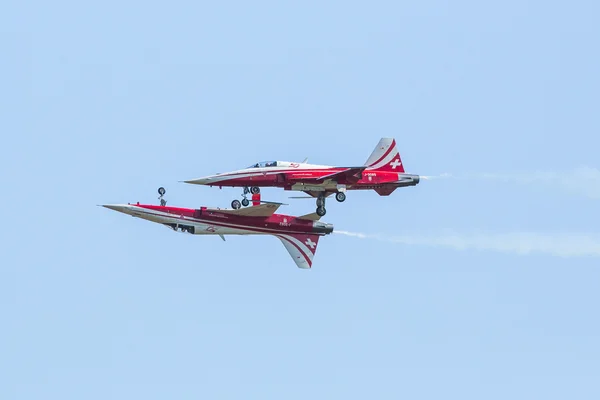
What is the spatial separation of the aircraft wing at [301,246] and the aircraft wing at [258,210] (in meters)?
1.79

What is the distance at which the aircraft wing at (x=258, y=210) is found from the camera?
61.8m

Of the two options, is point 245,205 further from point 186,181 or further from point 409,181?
point 409,181

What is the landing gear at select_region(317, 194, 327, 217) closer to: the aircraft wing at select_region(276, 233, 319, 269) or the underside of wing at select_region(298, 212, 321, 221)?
the underside of wing at select_region(298, 212, 321, 221)

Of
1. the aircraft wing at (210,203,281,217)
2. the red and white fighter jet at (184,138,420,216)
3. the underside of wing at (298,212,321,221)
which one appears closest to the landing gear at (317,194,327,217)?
the red and white fighter jet at (184,138,420,216)

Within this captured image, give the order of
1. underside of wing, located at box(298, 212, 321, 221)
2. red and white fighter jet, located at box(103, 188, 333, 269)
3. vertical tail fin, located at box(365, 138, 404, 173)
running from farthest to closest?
underside of wing, located at box(298, 212, 321, 221), red and white fighter jet, located at box(103, 188, 333, 269), vertical tail fin, located at box(365, 138, 404, 173)

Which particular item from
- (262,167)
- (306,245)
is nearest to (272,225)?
(306,245)

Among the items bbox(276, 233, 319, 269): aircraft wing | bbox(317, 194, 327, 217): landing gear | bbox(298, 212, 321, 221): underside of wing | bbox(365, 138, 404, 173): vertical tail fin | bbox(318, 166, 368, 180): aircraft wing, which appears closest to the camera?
bbox(318, 166, 368, 180): aircraft wing

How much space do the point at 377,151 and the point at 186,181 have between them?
331 inches

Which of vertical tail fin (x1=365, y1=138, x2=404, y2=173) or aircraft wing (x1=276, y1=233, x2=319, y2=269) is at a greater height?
vertical tail fin (x1=365, y1=138, x2=404, y2=173)

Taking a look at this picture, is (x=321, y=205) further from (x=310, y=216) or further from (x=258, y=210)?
(x=310, y=216)

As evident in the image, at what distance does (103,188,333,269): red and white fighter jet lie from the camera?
63.0 metres

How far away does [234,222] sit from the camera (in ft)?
207

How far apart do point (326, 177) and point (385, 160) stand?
2947 millimetres

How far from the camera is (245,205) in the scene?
5894 cm
